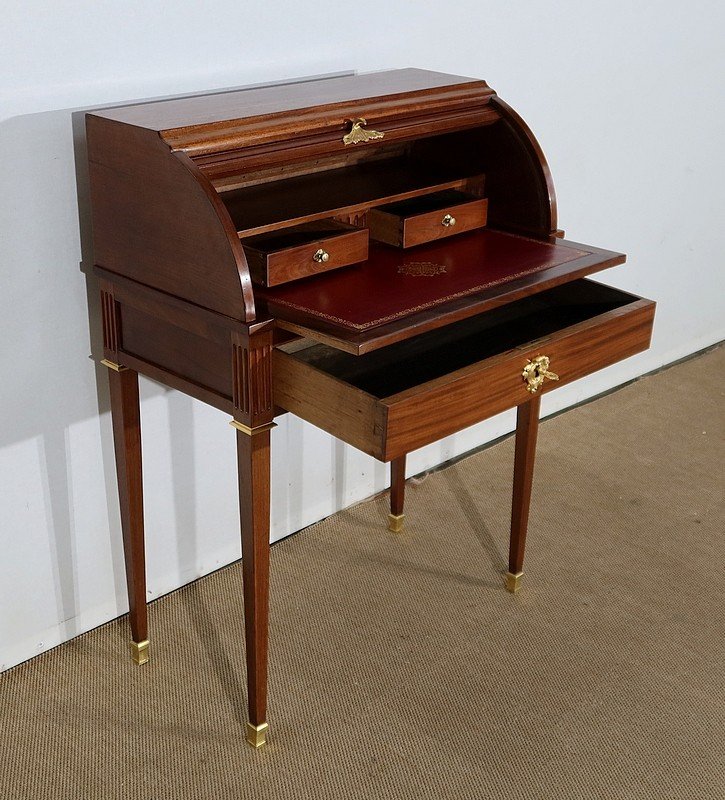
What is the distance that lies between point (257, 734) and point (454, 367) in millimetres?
823

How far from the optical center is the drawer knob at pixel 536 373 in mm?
1851

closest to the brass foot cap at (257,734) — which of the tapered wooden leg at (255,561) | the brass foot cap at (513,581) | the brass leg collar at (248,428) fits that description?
the tapered wooden leg at (255,561)

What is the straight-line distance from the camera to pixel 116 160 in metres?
1.77

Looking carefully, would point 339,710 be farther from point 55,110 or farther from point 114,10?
point 114,10

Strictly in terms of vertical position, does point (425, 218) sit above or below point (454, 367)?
above

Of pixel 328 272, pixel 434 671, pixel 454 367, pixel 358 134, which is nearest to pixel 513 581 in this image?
pixel 434 671

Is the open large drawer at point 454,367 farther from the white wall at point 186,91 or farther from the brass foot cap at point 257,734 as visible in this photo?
the brass foot cap at point 257,734

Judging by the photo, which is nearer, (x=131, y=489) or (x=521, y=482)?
(x=131, y=489)

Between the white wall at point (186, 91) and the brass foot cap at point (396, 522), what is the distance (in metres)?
0.15

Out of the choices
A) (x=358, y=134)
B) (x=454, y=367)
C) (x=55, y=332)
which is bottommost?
(x=454, y=367)

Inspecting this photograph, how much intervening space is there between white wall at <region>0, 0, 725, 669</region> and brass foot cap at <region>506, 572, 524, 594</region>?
0.51 metres

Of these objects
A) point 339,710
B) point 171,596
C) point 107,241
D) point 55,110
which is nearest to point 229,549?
point 171,596

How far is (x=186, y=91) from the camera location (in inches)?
79.3

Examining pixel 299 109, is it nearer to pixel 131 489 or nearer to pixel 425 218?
pixel 425 218
